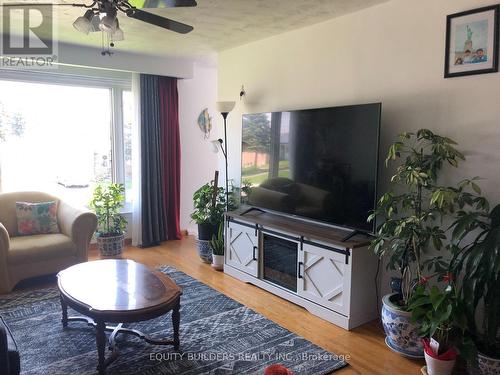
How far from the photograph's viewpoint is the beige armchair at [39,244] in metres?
3.61

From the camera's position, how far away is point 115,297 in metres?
2.46

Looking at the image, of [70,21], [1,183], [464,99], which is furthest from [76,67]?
[464,99]

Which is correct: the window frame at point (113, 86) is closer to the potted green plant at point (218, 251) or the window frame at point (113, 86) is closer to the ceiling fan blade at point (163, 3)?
the potted green plant at point (218, 251)

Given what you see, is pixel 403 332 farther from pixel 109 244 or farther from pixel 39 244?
pixel 109 244

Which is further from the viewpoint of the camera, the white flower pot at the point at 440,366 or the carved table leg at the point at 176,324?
the carved table leg at the point at 176,324

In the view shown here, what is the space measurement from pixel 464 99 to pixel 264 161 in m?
1.87

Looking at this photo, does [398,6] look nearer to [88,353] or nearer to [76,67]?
[88,353]

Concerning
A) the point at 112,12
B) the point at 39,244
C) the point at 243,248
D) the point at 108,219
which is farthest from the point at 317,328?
the point at 108,219

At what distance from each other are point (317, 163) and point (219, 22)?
1.57m

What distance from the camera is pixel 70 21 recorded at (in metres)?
3.53

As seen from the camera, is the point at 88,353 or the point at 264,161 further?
the point at 264,161

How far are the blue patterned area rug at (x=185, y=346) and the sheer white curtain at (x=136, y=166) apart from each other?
2009 millimetres

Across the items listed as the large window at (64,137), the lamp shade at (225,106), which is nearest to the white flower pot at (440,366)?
the lamp shade at (225,106)

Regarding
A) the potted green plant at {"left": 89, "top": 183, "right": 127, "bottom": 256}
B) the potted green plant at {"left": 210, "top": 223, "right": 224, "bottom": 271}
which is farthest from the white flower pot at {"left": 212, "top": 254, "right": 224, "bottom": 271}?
the potted green plant at {"left": 89, "top": 183, "right": 127, "bottom": 256}
